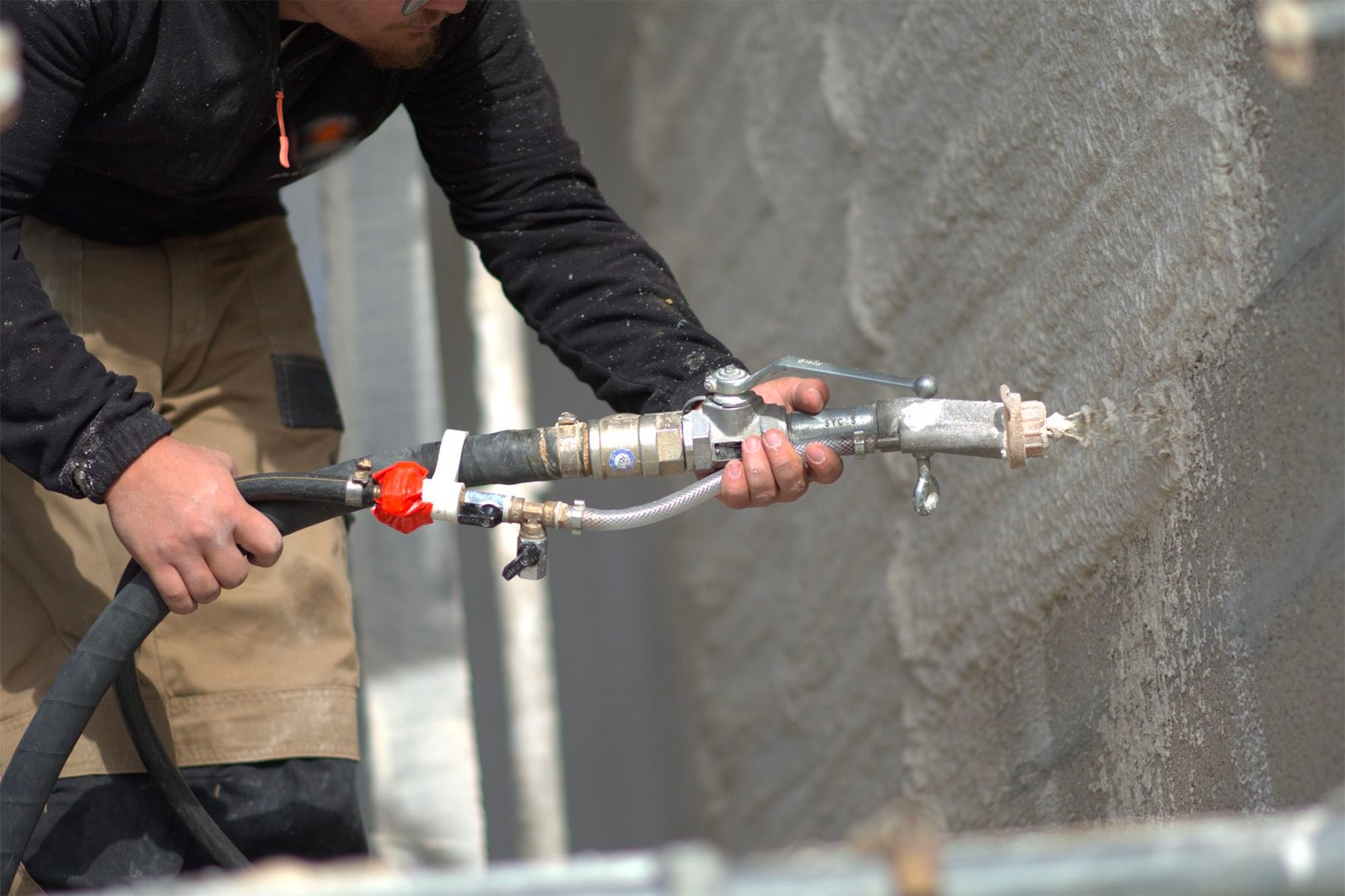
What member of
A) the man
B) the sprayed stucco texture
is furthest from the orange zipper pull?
the sprayed stucco texture

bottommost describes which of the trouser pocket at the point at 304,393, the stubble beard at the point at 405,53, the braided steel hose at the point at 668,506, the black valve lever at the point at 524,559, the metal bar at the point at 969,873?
the metal bar at the point at 969,873

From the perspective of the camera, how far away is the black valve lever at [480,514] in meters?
0.91

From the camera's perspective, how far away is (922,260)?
4.44 feet

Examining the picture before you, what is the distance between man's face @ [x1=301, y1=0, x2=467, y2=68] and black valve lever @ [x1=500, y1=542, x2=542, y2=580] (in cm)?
39

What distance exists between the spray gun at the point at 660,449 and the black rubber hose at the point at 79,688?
0.06 metres

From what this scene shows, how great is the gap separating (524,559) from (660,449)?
4.6 inches

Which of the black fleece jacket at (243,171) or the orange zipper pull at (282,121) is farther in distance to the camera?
the orange zipper pull at (282,121)

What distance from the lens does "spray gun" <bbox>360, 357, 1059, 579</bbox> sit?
0.88 m

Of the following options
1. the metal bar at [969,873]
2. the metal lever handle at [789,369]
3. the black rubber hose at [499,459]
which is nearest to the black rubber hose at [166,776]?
the black rubber hose at [499,459]

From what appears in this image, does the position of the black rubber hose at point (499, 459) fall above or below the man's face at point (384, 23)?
below

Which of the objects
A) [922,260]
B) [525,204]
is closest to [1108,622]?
[922,260]

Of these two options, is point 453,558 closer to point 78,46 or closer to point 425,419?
point 425,419

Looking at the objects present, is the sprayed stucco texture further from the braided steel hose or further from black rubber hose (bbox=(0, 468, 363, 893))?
black rubber hose (bbox=(0, 468, 363, 893))

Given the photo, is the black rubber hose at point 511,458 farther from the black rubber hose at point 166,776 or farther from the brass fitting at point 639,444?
the black rubber hose at point 166,776
